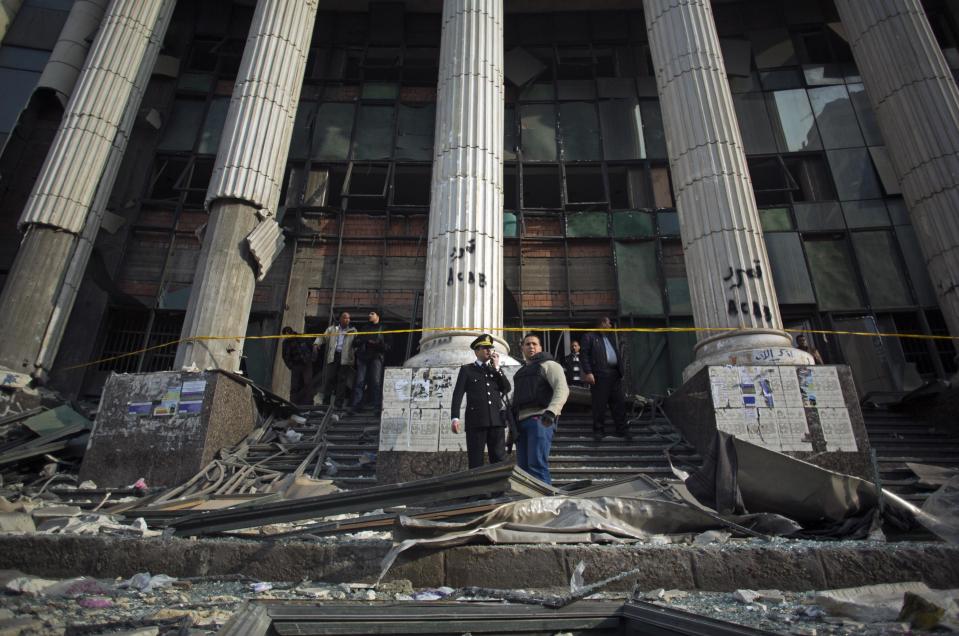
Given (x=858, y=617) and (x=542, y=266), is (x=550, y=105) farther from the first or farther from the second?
(x=858, y=617)

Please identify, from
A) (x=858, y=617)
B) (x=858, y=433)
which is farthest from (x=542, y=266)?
(x=858, y=617)

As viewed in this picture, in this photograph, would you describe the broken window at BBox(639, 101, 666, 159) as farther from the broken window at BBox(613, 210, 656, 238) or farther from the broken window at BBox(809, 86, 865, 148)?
the broken window at BBox(809, 86, 865, 148)

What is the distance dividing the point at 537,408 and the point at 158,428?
5.12m

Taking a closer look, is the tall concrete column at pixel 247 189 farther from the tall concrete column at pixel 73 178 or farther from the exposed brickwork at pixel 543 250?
the exposed brickwork at pixel 543 250

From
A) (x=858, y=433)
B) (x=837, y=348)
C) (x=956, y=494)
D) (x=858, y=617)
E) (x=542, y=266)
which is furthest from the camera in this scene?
(x=542, y=266)

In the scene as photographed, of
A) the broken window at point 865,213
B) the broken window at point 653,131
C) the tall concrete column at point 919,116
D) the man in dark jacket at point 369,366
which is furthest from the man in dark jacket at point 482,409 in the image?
the broken window at point 865,213

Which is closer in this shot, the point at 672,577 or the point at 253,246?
the point at 672,577

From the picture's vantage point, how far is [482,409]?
5828 millimetres

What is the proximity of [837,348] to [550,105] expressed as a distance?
959 cm

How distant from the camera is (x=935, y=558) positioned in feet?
11.8

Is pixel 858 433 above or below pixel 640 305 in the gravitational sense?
below

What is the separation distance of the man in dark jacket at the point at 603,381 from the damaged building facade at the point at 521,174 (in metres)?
4.75

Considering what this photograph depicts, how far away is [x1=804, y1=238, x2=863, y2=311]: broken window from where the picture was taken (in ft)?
45.1

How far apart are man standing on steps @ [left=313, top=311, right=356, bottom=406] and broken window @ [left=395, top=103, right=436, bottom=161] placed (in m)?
6.46
